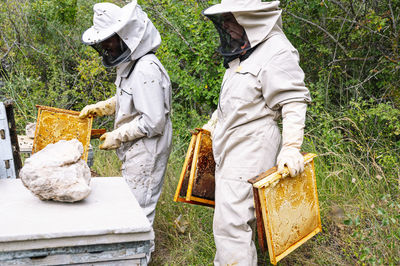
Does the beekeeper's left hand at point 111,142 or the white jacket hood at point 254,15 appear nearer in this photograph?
the white jacket hood at point 254,15

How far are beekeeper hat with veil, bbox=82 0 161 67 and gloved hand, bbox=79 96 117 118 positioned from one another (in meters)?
0.40

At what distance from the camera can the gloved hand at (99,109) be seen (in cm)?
297

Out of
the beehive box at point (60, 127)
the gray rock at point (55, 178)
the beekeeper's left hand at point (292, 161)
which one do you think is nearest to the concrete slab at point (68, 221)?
the gray rock at point (55, 178)

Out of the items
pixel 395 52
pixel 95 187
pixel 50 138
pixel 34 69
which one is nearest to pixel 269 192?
pixel 95 187

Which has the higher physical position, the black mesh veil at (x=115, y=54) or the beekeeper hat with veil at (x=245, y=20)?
the beekeeper hat with veil at (x=245, y=20)

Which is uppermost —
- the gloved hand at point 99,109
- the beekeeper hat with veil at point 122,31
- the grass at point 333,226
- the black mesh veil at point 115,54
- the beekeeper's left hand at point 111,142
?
the beekeeper hat with veil at point 122,31

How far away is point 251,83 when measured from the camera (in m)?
2.22

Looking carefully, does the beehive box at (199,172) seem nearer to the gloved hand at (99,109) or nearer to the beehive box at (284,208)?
the beehive box at (284,208)

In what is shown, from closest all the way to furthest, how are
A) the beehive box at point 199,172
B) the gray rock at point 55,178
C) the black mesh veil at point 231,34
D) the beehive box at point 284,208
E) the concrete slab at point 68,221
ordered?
1. the concrete slab at point 68,221
2. the gray rock at point 55,178
3. the beehive box at point 284,208
4. the black mesh veil at point 231,34
5. the beehive box at point 199,172

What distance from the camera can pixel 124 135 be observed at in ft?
9.31

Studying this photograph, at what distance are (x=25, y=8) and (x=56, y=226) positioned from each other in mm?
6597

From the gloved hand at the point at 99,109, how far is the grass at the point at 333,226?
3.69ft

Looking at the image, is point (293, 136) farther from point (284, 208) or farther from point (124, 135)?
point (124, 135)

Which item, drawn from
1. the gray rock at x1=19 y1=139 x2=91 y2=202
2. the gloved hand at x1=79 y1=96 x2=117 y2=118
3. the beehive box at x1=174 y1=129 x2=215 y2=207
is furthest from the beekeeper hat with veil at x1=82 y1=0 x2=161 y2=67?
the gray rock at x1=19 y1=139 x2=91 y2=202
